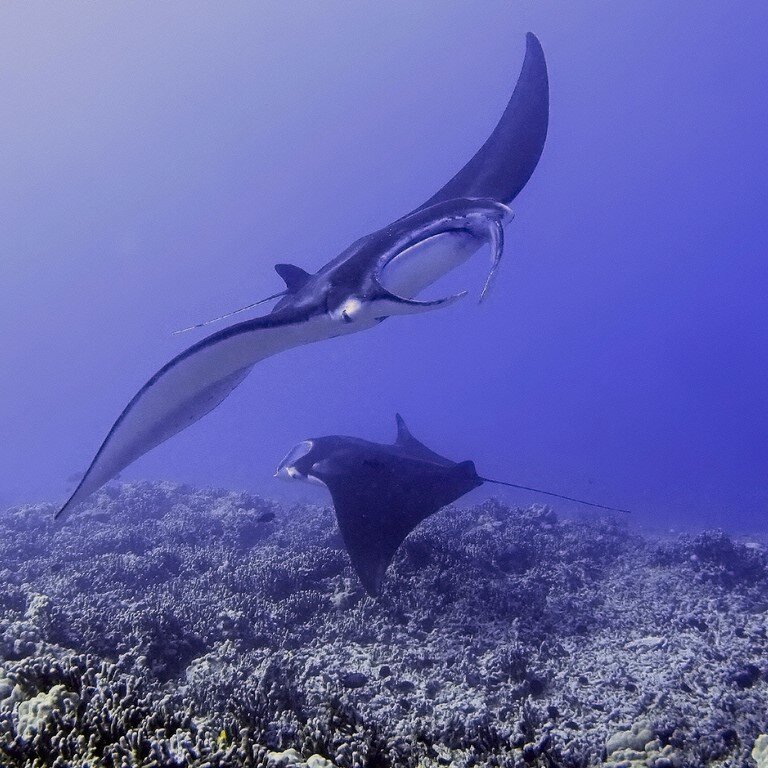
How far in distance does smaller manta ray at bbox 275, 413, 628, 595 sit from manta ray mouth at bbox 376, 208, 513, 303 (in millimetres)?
2418

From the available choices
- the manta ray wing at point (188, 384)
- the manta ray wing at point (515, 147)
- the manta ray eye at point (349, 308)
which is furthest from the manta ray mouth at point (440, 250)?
the manta ray wing at point (515, 147)

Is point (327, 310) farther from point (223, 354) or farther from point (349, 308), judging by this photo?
point (223, 354)

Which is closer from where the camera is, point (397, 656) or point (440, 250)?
point (440, 250)

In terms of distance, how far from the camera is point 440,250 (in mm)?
3707

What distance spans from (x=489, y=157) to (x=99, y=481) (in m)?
4.78

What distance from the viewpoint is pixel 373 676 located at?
455 centimetres

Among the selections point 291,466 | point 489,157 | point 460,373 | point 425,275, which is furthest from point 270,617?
point 460,373

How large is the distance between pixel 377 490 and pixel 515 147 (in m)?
4.10

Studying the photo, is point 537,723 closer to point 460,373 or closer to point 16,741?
point 16,741

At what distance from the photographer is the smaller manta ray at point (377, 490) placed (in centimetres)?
530

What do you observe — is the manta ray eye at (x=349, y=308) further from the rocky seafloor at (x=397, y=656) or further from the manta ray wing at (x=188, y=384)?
the rocky seafloor at (x=397, y=656)

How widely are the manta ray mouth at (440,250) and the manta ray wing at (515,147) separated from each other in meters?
0.79

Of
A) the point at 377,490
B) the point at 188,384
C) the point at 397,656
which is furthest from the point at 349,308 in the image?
the point at 397,656

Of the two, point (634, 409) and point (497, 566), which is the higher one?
point (634, 409)
